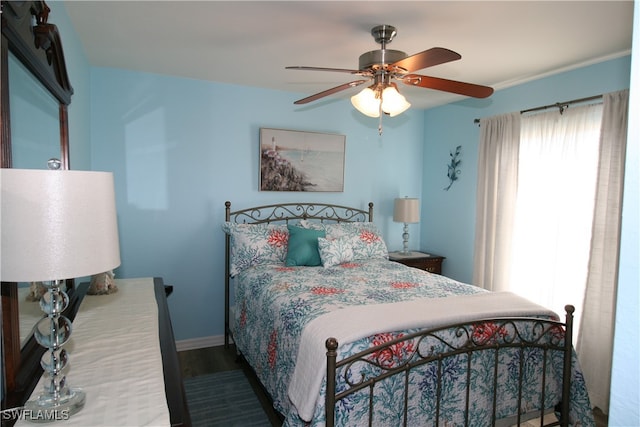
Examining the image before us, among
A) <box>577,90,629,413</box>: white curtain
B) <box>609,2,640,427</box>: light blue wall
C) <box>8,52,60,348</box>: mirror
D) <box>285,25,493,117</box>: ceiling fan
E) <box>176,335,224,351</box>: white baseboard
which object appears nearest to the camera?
<box>609,2,640,427</box>: light blue wall

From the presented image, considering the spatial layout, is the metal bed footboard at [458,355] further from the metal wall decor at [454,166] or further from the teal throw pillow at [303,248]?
the metal wall decor at [454,166]

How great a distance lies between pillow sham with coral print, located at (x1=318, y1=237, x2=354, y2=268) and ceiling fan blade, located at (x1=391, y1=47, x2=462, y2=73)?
1695 millimetres

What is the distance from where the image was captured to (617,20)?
2.23 m

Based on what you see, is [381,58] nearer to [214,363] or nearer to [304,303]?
[304,303]

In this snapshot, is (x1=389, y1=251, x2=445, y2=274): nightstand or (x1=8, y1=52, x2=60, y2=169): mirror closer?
(x1=8, y1=52, x2=60, y2=169): mirror

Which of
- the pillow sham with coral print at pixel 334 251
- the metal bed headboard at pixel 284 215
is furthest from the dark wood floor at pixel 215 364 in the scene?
the pillow sham with coral print at pixel 334 251

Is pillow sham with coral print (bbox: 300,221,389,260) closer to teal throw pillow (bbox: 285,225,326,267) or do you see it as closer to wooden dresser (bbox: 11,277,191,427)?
teal throw pillow (bbox: 285,225,326,267)

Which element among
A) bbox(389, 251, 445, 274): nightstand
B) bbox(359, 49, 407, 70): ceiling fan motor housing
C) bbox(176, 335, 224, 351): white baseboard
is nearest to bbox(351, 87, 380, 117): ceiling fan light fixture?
bbox(359, 49, 407, 70): ceiling fan motor housing

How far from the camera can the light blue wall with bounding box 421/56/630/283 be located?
312 centimetres

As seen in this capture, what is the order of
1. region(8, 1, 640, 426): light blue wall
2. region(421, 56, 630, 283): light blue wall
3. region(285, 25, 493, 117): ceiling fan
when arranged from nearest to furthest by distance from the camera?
1. region(285, 25, 493, 117): ceiling fan
2. region(421, 56, 630, 283): light blue wall
3. region(8, 1, 640, 426): light blue wall

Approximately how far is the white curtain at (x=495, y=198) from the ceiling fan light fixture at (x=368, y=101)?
1779 mm

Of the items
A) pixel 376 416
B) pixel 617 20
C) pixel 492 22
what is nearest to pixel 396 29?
pixel 492 22

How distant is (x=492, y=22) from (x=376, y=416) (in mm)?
2236

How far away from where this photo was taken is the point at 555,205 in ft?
10.4
